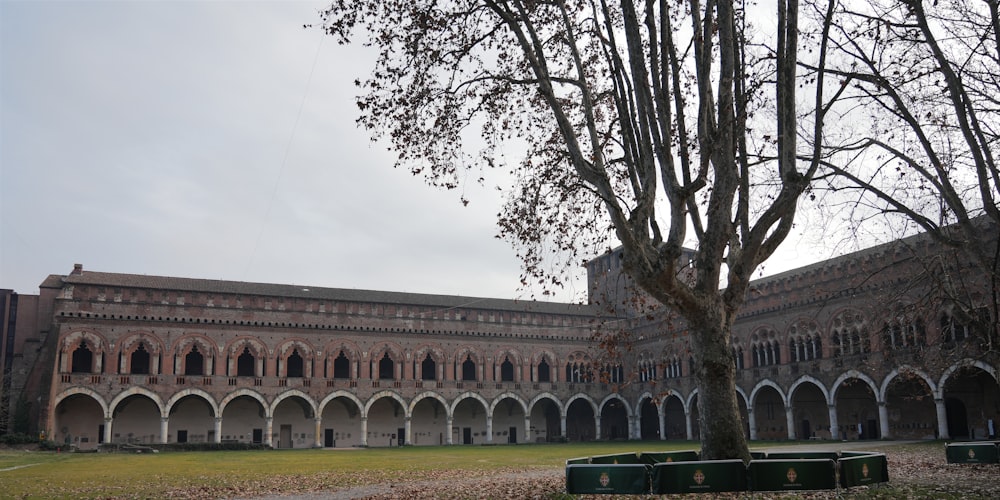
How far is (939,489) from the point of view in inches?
466

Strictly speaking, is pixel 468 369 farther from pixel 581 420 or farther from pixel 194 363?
pixel 194 363

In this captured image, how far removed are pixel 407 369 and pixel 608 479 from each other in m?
38.8

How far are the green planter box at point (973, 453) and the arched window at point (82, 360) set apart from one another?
39.8 m

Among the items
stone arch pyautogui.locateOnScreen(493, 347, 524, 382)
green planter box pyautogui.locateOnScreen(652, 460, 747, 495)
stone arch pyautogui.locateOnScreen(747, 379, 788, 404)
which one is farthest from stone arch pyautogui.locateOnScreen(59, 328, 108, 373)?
green planter box pyautogui.locateOnScreen(652, 460, 747, 495)

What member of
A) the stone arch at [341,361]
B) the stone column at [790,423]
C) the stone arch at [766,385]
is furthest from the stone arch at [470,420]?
the stone column at [790,423]

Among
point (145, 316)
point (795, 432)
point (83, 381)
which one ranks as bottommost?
point (795, 432)

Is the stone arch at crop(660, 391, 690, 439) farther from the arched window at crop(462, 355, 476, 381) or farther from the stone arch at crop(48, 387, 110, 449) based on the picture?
the stone arch at crop(48, 387, 110, 449)

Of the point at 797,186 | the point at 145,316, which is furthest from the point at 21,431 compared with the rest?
the point at 797,186

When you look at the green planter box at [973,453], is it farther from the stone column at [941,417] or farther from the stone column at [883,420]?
the stone column at [883,420]

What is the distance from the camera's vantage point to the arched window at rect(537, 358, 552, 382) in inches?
2132

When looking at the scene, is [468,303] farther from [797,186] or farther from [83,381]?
[797,186]

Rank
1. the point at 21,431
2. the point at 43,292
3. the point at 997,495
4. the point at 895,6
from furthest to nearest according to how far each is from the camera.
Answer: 1. the point at 43,292
2. the point at 21,431
3. the point at 895,6
4. the point at 997,495

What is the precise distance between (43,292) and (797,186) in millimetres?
48469

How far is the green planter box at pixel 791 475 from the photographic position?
437 inches
